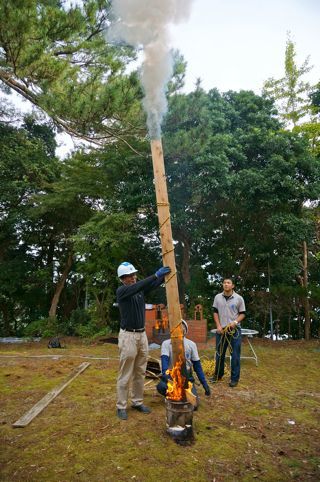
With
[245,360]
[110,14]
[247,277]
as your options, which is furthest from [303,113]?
[245,360]

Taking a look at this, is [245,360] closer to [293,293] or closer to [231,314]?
[231,314]

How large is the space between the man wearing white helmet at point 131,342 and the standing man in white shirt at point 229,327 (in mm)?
1772

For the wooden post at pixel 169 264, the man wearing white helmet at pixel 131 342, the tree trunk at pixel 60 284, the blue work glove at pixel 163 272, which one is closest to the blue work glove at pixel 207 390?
the man wearing white helmet at pixel 131 342

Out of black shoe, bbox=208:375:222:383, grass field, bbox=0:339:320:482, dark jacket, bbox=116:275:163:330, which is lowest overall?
grass field, bbox=0:339:320:482

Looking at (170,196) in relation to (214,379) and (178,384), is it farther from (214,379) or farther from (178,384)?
(178,384)

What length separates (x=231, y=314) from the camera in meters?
5.46

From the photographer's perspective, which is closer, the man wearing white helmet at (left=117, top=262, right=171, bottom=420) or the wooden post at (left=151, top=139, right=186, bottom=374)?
the wooden post at (left=151, top=139, right=186, bottom=374)

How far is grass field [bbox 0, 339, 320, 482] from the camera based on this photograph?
2846 millimetres

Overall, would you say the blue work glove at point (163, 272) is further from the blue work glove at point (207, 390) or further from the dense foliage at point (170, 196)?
the dense foliage at point (170, 196)

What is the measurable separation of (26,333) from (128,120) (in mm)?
9703

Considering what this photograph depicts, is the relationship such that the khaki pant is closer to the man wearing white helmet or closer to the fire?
the man wearing white helmet

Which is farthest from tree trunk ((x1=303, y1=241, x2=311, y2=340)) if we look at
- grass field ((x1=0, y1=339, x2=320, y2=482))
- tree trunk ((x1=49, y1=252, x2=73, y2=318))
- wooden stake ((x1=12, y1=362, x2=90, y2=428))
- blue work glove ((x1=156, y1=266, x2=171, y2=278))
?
tree trunk ((x1=49, y1=252, x2=73, y2=318))

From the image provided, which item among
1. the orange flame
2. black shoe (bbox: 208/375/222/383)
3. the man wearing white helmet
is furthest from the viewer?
black shoe (bbox: 208/375/222/383)

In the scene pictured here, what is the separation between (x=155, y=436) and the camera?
11.3 ft
